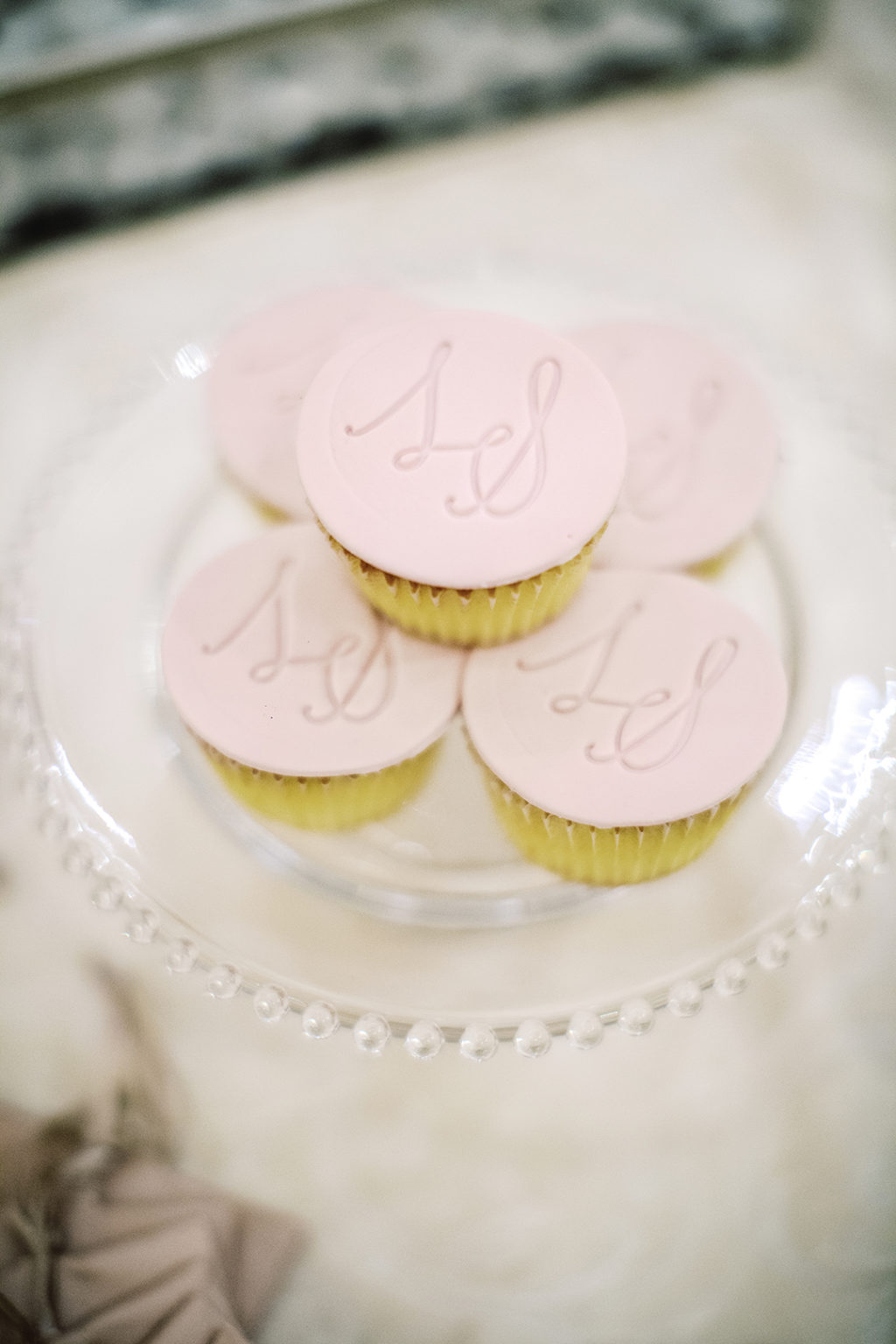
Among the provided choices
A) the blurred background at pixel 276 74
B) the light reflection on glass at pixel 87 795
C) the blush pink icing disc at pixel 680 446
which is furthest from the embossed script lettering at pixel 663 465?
the blurred background at pixel 276 74

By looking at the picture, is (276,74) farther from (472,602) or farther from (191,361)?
(472,602)

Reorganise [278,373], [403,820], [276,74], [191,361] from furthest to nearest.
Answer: [276,74], [191,361], [278,373], [403,820]

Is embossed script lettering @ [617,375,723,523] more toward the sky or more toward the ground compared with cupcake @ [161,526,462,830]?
more toward the sky

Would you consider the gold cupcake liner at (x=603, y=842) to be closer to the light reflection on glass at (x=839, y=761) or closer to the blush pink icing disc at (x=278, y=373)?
the light reflection on glass at (x=839, y=761)

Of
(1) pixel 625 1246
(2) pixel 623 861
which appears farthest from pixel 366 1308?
(2) pixel 623 861

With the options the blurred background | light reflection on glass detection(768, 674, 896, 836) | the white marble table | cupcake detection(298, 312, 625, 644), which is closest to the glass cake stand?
light reflection on glass detection(768, 674, 896, 836)

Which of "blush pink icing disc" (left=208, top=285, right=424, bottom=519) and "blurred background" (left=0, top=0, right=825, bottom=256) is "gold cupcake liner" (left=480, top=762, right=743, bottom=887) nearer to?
"blush pink icing disc" (left=208, top=285, right=424, bottom=519)

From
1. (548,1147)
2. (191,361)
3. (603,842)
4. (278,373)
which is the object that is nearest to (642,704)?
(603,842)
